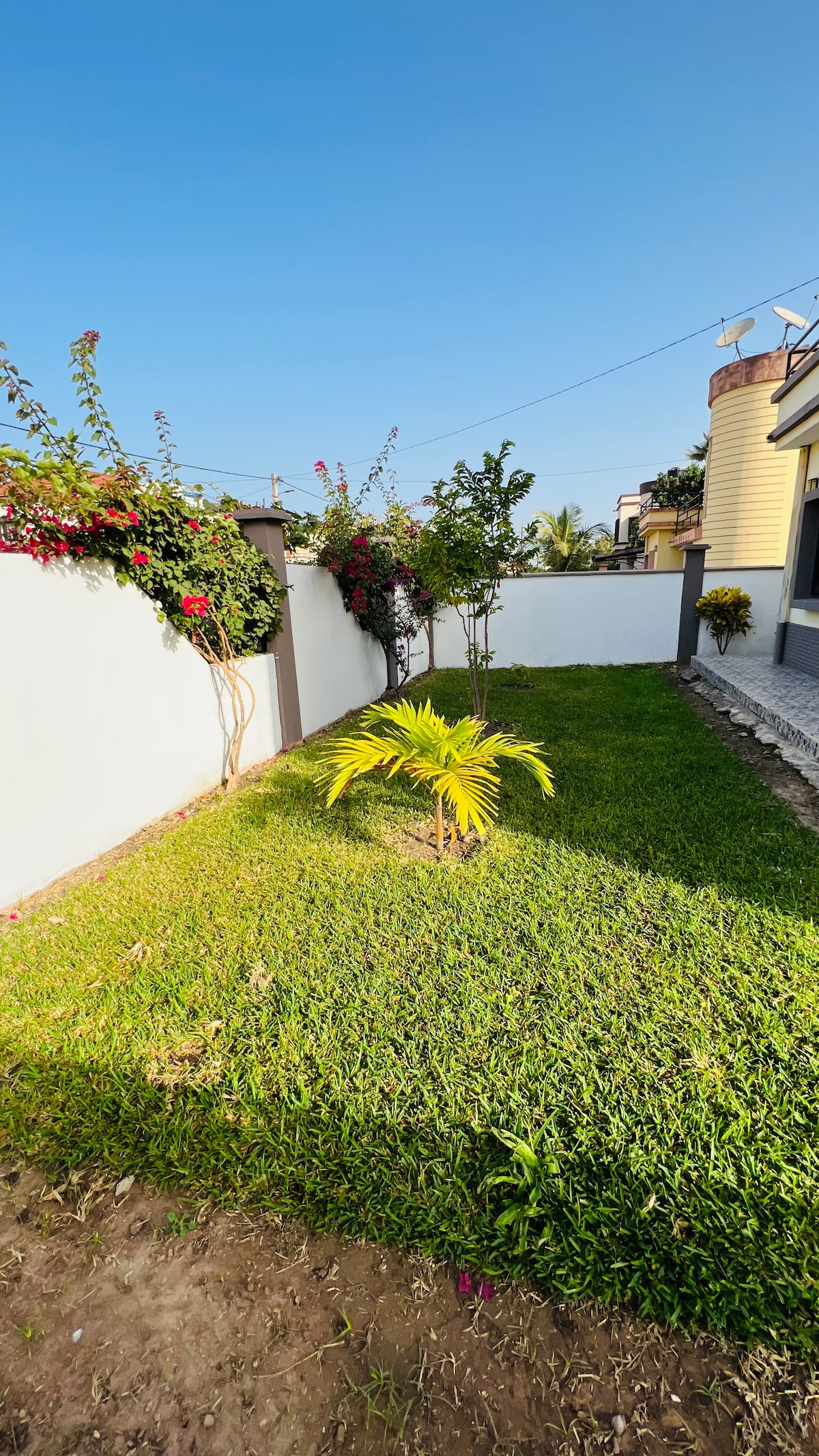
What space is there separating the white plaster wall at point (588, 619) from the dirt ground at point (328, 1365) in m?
9.60

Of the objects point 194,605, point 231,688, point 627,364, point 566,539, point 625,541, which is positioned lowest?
point 231,688

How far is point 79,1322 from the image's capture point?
1341 millimetres

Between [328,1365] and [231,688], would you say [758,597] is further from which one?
[328,1365]

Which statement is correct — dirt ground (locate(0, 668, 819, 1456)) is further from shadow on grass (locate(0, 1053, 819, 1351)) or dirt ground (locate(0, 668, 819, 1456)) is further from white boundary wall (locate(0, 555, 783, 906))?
white boundary wall (locate(0, 555, 783, 906))

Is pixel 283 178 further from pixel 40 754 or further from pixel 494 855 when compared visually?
pixel 494 855

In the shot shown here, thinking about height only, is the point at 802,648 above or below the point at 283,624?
below

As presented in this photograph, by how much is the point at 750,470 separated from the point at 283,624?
1108cm

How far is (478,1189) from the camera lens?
1548 millimetres

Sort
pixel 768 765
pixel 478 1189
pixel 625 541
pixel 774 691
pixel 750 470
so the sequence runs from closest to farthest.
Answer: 1. pixel 478 1189
2. pixel 768 765
3. pixel 774 691
4. pixel 750 470
5. pixel 625 541

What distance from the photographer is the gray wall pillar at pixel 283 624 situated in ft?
16.6

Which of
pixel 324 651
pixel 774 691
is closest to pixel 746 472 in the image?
pixel 774 691

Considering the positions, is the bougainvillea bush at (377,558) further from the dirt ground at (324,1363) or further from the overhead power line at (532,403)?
the dirt ground at (324,1363)

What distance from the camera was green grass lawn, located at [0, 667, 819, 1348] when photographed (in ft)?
4.76

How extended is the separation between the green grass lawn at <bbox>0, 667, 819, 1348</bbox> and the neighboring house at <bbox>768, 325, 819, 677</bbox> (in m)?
4.69
